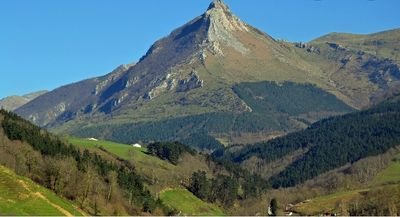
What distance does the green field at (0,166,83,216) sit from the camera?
120 meters

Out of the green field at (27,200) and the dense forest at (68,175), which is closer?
the green field at (27,200)

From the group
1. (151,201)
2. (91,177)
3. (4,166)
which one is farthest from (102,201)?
(151,201)

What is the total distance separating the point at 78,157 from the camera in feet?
646

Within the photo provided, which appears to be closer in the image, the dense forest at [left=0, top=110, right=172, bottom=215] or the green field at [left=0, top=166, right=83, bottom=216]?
the green field at [left=0, top=166, right=83, bottom=216]

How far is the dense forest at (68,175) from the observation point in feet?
500

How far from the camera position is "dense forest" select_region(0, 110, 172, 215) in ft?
500

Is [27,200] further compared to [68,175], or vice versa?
[68,175]

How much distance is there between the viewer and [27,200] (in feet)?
415

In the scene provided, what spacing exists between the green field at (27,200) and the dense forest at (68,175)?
372 inches

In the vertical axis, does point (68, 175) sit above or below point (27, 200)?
above

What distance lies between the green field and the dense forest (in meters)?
9.45

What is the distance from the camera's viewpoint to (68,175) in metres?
155

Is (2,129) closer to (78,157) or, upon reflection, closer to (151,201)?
(78,157)

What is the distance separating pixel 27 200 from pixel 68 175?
1120 inches
